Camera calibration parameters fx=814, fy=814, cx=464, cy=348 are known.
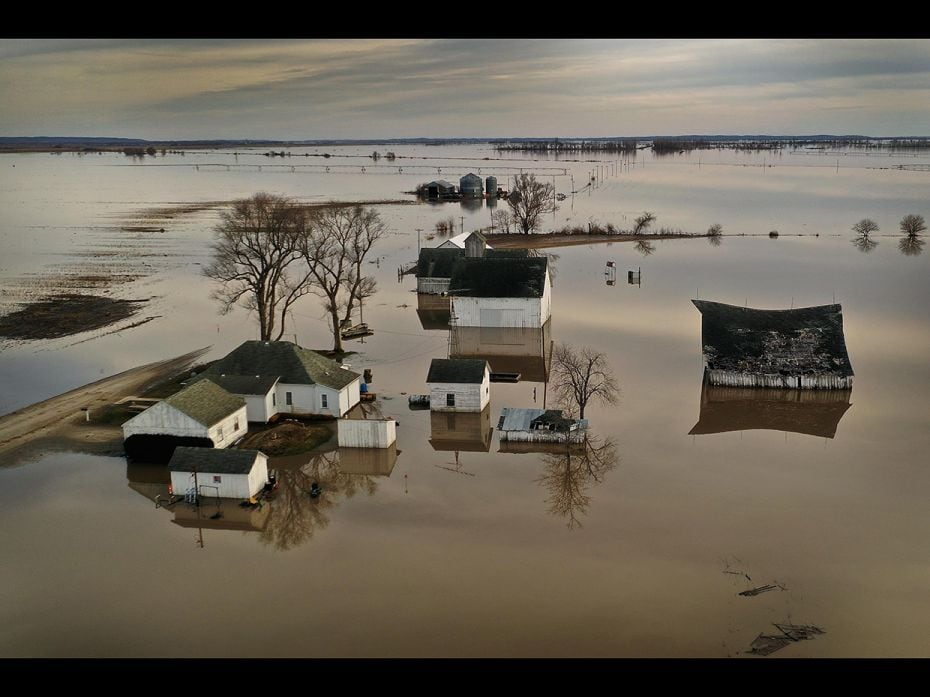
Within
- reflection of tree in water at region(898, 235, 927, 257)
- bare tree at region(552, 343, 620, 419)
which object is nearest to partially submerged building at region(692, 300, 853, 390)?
bare tree at region(552, 343, 620, 419)

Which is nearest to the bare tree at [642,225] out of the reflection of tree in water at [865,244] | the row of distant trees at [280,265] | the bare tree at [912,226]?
the reflection of tree in water at [865,244]

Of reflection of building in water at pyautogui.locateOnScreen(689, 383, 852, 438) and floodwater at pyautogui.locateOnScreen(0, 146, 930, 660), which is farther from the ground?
reflection of building in water at pyautogui.locateOnScreen(689, 383, 852, 438)

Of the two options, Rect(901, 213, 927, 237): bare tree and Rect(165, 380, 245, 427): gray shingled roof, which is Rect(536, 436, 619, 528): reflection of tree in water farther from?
Rect(901, 213, 927, 237): bare tree

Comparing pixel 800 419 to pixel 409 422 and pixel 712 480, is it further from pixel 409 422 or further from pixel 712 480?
pixel 409 422

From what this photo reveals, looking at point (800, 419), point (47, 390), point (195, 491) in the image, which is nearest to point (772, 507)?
point (800, 419)

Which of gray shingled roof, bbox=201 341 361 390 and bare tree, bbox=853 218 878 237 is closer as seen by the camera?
gray shingled roof, bbox=201 341 361 390

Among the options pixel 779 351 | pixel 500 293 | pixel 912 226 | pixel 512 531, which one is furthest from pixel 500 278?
pixel 912 226
